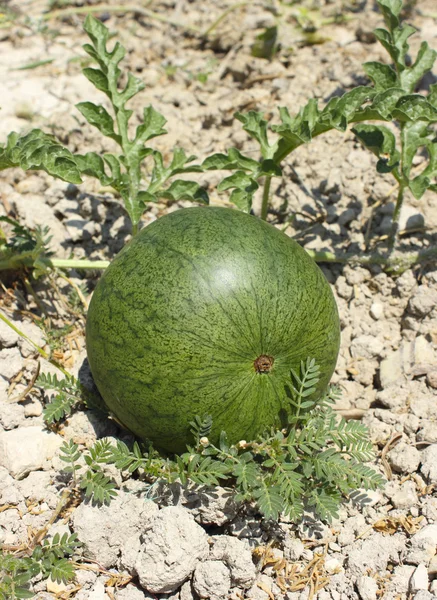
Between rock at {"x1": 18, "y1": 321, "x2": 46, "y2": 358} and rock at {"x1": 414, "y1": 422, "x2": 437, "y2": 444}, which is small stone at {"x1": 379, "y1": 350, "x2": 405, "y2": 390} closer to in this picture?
rock at {"x1": 414, "y1": 422, "x2": 437, "y2": 444}

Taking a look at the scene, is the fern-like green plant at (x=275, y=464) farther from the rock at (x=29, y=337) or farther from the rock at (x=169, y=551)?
the rock at (x=29, y=337)

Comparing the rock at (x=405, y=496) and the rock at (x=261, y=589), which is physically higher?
the rock at (x=405, y=496)

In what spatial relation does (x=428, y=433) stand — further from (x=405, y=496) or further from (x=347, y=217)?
(x=347, y=217)

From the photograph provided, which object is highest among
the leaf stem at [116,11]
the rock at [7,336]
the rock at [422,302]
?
the leaf stem at [116,11]

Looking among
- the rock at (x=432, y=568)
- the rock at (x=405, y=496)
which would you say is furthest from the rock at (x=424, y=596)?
the rock at (x=405, y=496)

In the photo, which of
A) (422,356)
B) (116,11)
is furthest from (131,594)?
(116,11)
